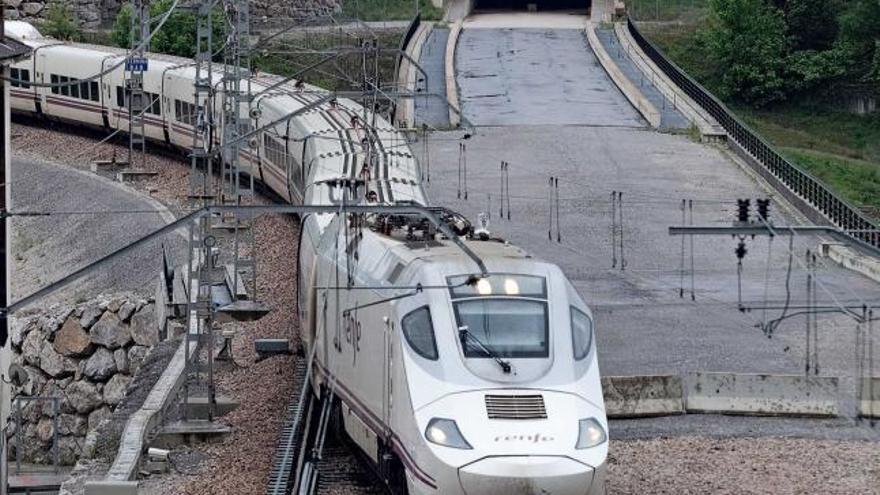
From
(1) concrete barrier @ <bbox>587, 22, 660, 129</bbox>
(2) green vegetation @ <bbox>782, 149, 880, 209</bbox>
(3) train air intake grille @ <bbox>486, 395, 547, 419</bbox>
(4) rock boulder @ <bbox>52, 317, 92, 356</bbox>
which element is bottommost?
(4) rock boulder @ <bbox>52, 317, 92, 356</bbox>

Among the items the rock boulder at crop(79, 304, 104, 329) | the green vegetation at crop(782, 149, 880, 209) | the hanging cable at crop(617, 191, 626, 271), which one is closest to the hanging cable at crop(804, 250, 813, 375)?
the hanging cable at crop(617, 191, 626, 271)

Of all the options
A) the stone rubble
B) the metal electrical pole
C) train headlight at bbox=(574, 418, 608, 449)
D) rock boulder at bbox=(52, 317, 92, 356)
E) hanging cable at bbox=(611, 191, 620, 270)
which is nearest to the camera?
train headlight at bbox=(574, 418, 608, 449)

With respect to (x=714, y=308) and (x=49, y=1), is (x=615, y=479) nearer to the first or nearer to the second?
(x=714, y=308)

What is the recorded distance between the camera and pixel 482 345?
18250mm

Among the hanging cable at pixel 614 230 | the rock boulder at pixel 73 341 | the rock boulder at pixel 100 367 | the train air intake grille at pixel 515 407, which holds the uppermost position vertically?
the train air intake grille at pixel 515 407

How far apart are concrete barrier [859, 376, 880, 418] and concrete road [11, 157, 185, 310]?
55.9 ft

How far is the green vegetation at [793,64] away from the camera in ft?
195

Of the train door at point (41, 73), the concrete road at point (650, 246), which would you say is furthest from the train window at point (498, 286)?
the train door at point (41, 73)

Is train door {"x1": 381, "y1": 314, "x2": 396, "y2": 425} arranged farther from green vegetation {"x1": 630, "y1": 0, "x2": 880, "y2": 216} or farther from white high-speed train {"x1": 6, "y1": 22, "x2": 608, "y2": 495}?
green vegetation {"x1": 630, "y1": 0, "x2": 880, "y2": 216}

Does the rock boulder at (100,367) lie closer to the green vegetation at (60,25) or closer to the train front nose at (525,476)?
the train front nose at (525,476)

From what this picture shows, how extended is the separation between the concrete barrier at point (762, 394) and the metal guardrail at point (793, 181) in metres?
6.39

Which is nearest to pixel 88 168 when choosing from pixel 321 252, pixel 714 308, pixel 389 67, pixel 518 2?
pixel 389 67

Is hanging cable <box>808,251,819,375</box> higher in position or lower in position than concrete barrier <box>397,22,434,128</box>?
lower

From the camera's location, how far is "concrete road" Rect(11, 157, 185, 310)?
→ 128 feet
